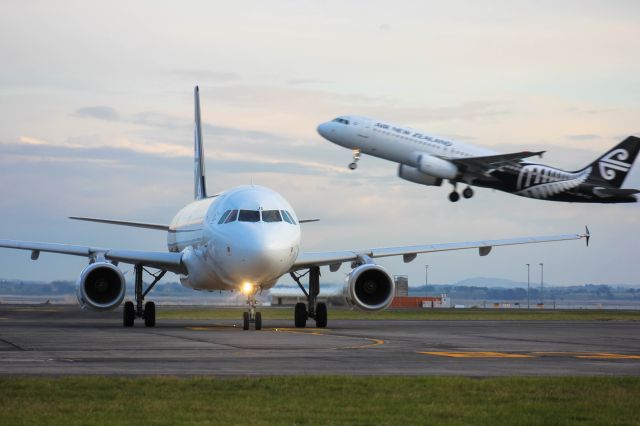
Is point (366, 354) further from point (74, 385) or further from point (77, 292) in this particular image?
point (77, 292)

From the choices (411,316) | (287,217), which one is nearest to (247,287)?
(287,217)

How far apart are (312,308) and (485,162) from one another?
48476 millimetres

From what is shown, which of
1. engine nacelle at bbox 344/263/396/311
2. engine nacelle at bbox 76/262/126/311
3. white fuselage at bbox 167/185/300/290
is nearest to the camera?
white fuselage at bbox 167/185/300/290

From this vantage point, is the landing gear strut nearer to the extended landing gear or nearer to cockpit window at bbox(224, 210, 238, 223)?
the extended landing gear

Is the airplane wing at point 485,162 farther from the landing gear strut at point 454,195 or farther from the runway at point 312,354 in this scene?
the runway at point 312,354

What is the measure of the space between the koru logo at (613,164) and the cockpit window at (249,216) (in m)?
65.2

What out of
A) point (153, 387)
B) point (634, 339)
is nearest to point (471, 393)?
point (153, 387)

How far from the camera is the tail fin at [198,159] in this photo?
51.3 metres

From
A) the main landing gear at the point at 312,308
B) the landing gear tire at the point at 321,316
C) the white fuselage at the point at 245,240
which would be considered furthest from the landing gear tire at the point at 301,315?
the white fuselage at the point at 245,240

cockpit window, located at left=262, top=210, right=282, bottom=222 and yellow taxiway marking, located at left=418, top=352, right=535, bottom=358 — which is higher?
cockpit window, located at left=262, top=210, right=282, bottom=222

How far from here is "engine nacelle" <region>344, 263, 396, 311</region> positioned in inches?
1487

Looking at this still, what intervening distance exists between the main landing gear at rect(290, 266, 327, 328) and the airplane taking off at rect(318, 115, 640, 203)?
42.5 m

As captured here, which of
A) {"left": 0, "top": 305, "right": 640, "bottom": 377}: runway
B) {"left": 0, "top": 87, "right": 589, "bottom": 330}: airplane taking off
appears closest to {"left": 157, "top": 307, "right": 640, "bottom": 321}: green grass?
{"left": 0, "top": 87, "right": 589, "bottom": 330}: airplane taking off

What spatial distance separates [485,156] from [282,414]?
7341 cm
